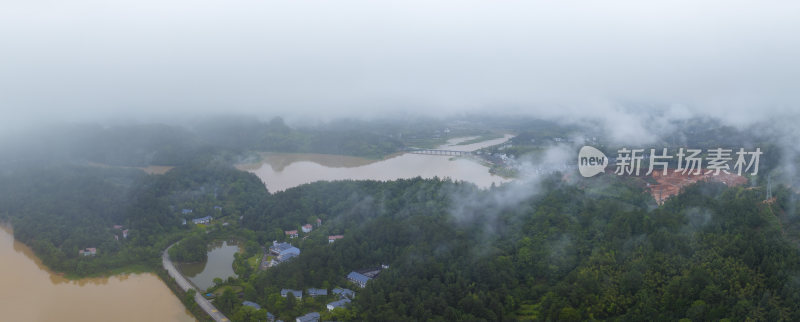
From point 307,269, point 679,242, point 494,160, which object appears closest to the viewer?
point 679,242

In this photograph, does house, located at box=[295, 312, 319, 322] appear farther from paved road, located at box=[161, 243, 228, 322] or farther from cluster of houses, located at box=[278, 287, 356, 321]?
paved road, located at box=[161, 243, 228, 322]

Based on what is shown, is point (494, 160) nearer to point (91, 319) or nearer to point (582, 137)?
point (582, 137)

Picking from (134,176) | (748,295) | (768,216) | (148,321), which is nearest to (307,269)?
(148,321)

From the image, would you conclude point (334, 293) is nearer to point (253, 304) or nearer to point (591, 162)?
point (253, 304)

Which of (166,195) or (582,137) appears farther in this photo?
(582,137)

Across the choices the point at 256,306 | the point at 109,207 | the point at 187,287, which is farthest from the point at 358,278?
the point at 109,207

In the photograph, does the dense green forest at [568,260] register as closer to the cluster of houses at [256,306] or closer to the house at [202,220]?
the cluster of houses at [256,306]

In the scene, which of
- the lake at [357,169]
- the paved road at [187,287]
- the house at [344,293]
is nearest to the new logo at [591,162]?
the lake at [357,169]
